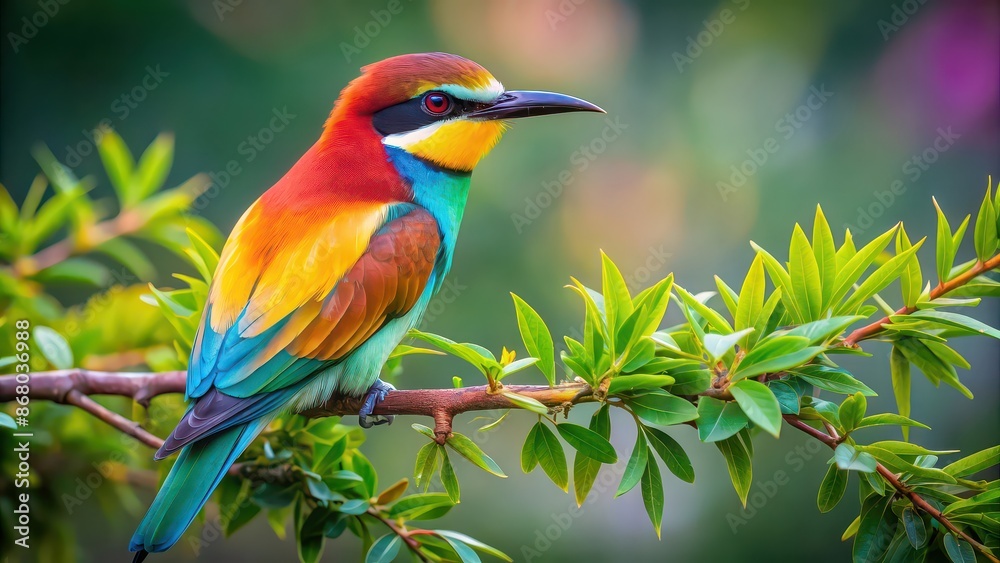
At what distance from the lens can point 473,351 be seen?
1.18 m

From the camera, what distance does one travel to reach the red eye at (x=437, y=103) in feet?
6.52

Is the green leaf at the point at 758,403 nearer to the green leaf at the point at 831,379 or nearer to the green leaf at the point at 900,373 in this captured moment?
the green leaf at the point at 831,379

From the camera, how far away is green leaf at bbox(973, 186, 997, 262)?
1229mm

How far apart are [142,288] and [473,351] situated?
1.27 metres

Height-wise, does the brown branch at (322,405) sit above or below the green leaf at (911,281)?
below

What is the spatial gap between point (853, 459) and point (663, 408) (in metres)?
0.26

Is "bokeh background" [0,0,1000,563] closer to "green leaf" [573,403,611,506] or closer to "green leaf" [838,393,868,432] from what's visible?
"green leaf" [573,403,611,506]

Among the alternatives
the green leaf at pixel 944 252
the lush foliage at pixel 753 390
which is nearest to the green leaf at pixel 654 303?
the lush foliage at pixel 753 390

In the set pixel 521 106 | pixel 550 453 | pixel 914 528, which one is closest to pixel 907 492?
pixel 914 528

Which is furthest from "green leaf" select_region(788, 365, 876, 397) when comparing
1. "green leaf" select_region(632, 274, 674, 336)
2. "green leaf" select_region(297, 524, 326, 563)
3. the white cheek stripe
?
the white cheek stripe

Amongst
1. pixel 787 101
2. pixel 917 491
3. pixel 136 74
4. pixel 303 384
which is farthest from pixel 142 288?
pixel 787 101

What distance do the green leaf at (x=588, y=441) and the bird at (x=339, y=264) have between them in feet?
1.52

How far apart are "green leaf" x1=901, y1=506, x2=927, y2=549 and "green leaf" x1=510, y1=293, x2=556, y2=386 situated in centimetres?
54

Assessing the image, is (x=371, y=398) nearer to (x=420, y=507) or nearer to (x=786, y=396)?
(x=420, y=507)
